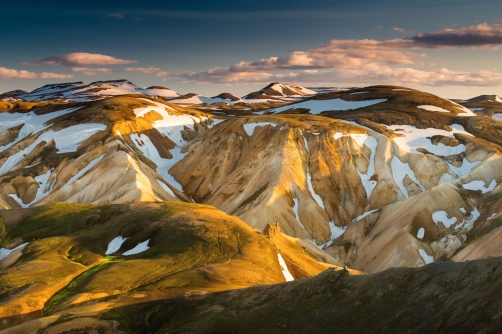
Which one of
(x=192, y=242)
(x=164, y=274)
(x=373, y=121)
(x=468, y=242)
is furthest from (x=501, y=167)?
(x=164, y=274)

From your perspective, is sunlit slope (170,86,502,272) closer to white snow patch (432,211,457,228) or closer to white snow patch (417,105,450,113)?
white snow patch (432,211,457,228)

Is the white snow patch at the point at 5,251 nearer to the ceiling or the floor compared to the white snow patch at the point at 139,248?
nearer to the floor

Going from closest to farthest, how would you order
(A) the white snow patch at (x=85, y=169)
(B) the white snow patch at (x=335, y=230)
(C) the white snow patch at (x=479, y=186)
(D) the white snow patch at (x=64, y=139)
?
(B) the white snow patch at (x=335, y=230), (C) the white snow patch at (x=479, y=186), (A) the white snow patch at (x=85, y=169), (D) the white snow patch at (x=64, y=139)

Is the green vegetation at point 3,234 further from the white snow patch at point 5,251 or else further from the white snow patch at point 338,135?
the white snow patch at point 338,135

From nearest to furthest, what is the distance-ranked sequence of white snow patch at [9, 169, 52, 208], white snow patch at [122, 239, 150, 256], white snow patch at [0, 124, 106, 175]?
white snow patch at [122, 239, 150, 256] < white snow patch at [9, 169, 52, 208] < white snow patch at [0, 124, 106, 175]

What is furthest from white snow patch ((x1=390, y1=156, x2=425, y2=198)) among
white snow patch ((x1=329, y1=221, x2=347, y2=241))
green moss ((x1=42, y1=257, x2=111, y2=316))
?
green moss ((x1=42, y1=257, x2=111, y2=316))

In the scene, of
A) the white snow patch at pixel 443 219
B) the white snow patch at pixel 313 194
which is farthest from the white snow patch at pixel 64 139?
the white snow patch at pixel 443 219

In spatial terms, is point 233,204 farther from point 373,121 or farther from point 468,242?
point 373,121

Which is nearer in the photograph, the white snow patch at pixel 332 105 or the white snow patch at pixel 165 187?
the white snow patch at pixel 165 187
